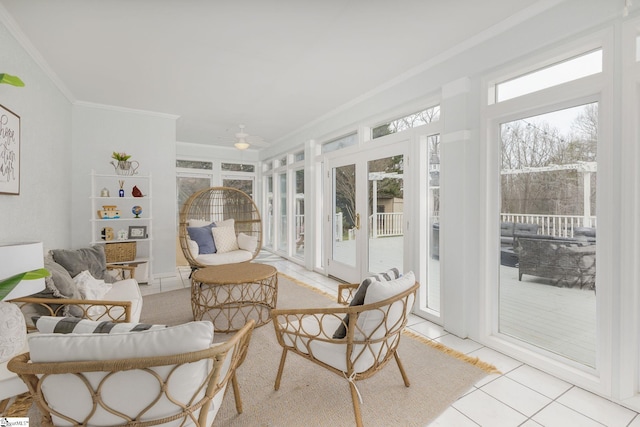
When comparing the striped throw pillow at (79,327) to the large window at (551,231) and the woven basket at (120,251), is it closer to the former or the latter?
the large window at (551,231)

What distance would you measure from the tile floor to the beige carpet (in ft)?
0.28

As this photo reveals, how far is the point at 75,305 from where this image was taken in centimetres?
215

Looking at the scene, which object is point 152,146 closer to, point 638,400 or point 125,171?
point 125,171

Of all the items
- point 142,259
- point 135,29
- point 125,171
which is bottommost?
point 142,259

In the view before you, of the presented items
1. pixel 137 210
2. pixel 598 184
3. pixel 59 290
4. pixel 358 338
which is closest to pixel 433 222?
pixel 598 184

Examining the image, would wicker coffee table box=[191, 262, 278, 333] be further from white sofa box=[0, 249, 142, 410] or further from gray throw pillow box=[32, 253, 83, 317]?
gray throw pillow box=[32, 253, 83, 317]

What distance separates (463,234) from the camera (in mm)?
2670

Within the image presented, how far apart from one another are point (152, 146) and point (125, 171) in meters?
0.64

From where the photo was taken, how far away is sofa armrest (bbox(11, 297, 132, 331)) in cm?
199

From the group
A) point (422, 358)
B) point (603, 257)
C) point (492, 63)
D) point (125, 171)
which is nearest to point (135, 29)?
point (125, 171)

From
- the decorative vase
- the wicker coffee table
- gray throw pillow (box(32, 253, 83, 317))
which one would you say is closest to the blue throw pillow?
the decorative vase

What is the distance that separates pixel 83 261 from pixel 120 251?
1384 mm

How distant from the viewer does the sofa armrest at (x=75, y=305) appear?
1991 millimetres

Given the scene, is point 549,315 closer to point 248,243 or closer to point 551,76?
point 551,76
